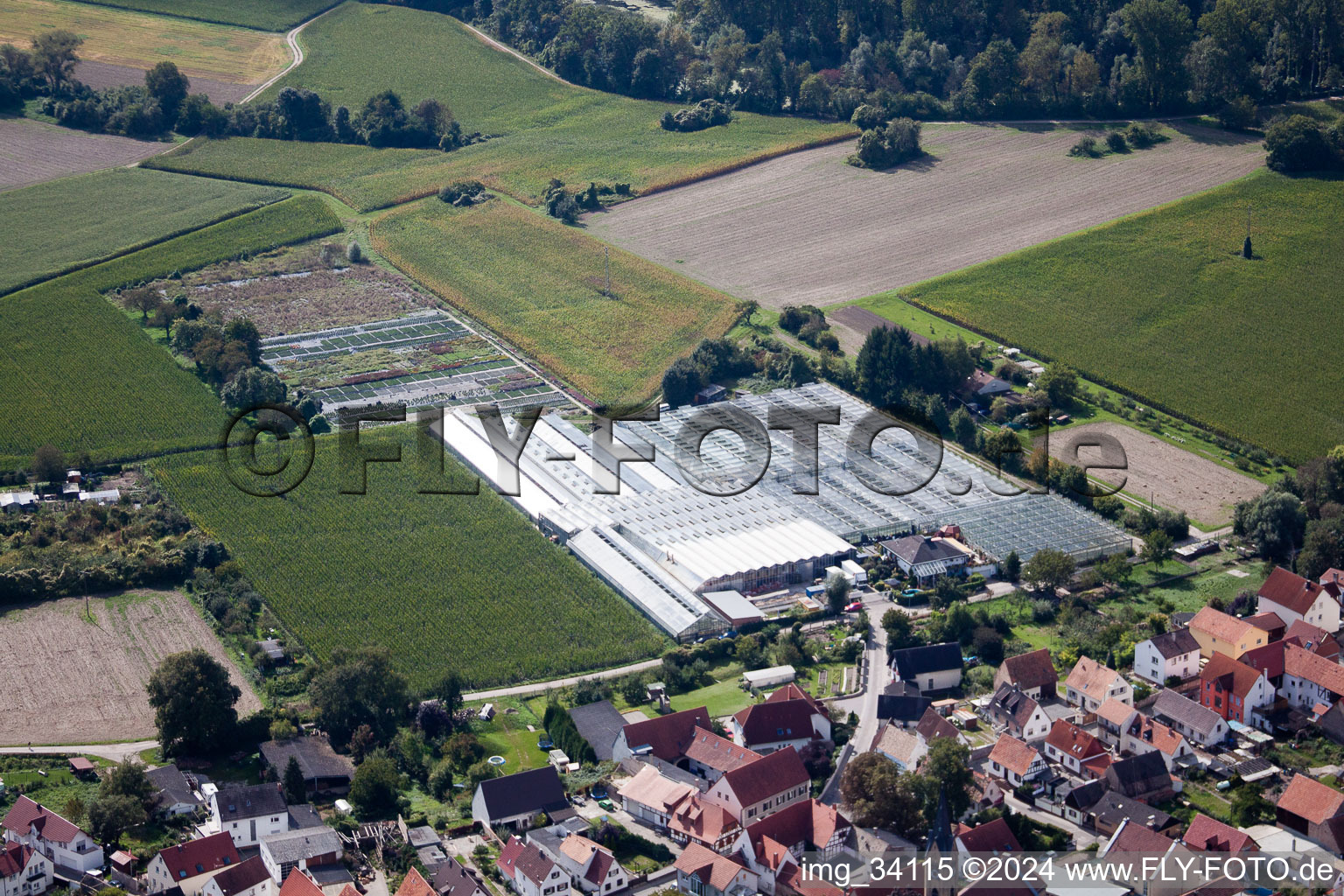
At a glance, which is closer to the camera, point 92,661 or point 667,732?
point 667,732

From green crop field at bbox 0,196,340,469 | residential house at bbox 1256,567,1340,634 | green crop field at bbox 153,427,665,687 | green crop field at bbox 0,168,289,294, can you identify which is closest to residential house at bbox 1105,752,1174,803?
residential house at bbox 1256,567,1340,634

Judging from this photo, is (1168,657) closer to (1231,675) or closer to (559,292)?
(1231,675)

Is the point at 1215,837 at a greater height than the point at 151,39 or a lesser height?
lesser

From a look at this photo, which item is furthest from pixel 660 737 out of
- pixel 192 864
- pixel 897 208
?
pixel 897 208

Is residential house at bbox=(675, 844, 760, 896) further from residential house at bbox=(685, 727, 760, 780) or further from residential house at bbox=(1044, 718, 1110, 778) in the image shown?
residential house at bbox=(1044, 718, 1110, 778)

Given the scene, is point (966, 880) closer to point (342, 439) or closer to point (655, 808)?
point (655, 808)

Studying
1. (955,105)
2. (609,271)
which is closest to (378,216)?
(609,271)

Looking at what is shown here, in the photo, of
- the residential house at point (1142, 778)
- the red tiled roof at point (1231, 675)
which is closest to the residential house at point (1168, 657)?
the red tiled roof at point (1231, 675)
